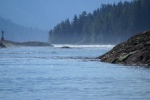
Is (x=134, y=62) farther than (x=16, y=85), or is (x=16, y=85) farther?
(x=134, y=62)

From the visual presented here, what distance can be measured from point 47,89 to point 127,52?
32.6 meters

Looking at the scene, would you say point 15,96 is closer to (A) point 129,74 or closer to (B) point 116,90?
(B) point 116,90

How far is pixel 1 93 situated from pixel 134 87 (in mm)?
9361

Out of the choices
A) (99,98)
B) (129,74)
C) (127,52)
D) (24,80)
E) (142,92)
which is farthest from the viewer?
(127,52)

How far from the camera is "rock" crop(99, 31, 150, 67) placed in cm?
5989

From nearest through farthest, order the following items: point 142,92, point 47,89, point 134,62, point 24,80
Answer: point 142,92
point 47,89
point 24,80
point 134,62

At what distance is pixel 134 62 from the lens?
61188mm

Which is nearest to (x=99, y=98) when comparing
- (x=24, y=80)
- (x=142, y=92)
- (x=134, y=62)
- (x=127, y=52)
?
(x=142, y=92)

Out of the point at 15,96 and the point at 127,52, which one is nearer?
the point at 15,96

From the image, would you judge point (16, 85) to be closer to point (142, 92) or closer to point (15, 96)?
point (15, 96)

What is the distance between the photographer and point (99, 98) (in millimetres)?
30531

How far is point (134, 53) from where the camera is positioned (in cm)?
6244

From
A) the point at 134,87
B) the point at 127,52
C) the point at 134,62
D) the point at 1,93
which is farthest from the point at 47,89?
the point at 127,52

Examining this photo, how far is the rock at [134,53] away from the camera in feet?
196
